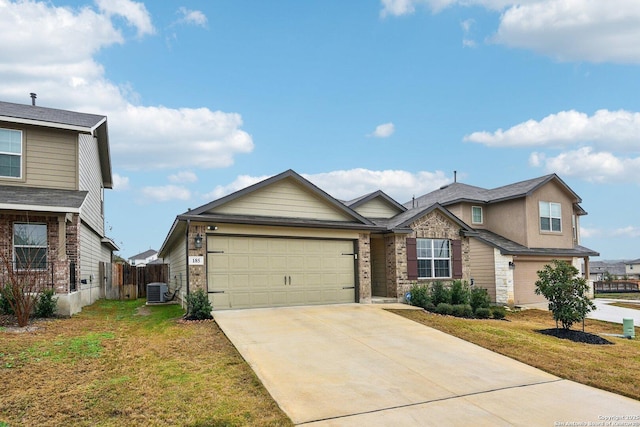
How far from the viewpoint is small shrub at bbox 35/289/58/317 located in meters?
12.1

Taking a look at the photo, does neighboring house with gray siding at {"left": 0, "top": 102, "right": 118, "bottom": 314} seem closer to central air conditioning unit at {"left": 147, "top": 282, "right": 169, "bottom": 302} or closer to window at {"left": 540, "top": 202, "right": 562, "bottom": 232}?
central air conditioning unit at {"left": 147, "top": 282, "right": 169, "bottom": 302}

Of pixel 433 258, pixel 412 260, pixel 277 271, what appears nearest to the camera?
pixel 277 271

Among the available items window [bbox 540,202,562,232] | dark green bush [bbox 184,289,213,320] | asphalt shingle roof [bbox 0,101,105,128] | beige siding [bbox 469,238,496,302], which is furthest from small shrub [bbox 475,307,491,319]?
asphalt shingle roof [bbox 0,101,105,128]

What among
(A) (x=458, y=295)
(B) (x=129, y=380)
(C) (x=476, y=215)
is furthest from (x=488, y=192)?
(B) (x=129, y=380)

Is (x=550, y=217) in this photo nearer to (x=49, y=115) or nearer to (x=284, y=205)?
(x=284, y=205)

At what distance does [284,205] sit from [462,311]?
6911 millimetres

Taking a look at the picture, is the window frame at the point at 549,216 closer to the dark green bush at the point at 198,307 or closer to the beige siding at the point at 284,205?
the beige siding at the point at 284,205

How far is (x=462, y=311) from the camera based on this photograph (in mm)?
14500

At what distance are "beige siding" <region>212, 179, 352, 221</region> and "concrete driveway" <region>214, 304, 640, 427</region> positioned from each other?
13.1 ft

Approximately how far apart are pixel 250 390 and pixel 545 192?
20.3 meters

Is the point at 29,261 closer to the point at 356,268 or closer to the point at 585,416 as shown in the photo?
the point at 356,268

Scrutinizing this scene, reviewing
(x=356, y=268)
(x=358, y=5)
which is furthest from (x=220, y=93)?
(x=356, y=268)

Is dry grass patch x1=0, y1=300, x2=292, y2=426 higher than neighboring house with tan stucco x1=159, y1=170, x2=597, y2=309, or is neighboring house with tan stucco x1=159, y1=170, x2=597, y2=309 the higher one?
neighboring house with tan stucco x1=159, y1=170, x2=597, y2=309

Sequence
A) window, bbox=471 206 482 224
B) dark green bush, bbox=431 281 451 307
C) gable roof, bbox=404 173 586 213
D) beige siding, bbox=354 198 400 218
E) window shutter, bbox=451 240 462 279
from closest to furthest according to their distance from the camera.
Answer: dark green bush, bbox=431 281 451 307, window shutter, bbox=451 240 462 279, beige siding, bbox=354 198 400 218, gable roof, bbox=404 173 586 213, window, bbox=471 206 482 224
